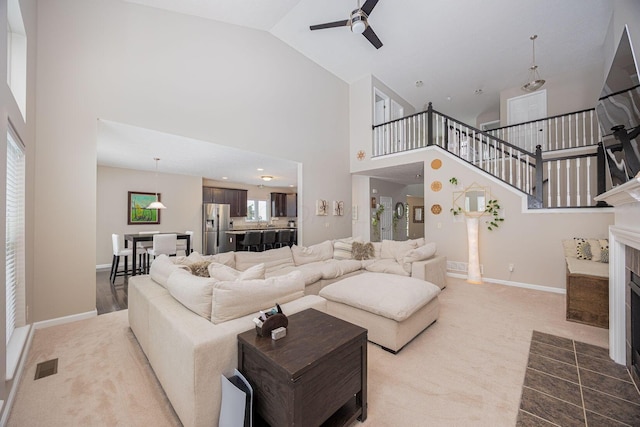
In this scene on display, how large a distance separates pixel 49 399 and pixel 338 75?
7380 millimetres

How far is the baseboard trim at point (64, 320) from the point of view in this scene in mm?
2881

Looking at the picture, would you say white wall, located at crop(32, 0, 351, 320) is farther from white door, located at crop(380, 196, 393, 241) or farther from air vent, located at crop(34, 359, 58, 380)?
white door, located at crop(380, 196, 393, 241)

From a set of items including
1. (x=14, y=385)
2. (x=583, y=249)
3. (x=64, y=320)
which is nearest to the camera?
(x=14, y=385)

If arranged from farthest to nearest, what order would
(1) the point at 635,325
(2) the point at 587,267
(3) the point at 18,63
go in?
1. (2) the point at 587,267
2. (3) the point at 18,63
3. (1) the point at 635,325

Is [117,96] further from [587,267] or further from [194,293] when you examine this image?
[587,267]

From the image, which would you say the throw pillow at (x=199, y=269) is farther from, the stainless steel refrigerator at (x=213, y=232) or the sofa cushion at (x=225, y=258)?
the stainless steel refrigerator at (x=213, y=232)

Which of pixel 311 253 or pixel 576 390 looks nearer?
pixel 576 390

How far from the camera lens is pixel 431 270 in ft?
13.2

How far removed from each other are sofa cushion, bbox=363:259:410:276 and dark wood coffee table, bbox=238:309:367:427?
2.66 meters

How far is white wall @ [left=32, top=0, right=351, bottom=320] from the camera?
2955 millimetres

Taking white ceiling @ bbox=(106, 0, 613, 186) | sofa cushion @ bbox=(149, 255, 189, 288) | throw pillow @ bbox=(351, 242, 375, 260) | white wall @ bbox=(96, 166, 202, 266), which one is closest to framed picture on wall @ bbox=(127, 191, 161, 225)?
white wall @ bbox=(96, 166, 202, 266)

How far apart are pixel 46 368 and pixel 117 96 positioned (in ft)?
10.4

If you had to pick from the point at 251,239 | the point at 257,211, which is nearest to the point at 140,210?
the point at 251,239

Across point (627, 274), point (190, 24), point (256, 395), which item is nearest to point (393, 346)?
point (256, 395)
